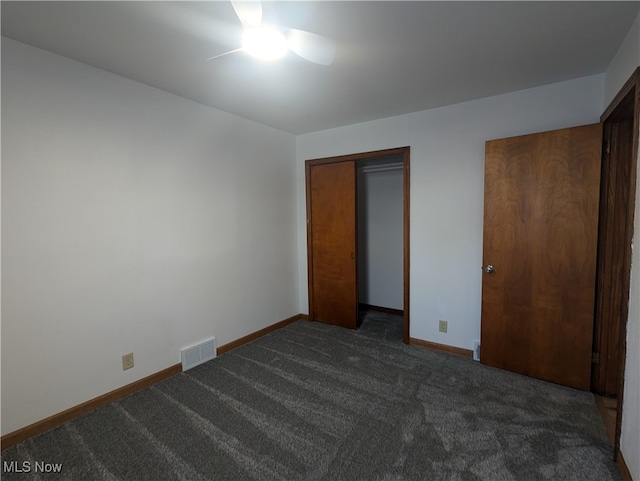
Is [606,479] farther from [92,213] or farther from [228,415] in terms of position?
[92,213]

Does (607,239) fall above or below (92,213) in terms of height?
below

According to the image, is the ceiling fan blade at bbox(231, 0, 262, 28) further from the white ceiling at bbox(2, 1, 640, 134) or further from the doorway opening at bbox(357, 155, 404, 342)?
the doorway opening at bbox(357, 155, 404, 342)

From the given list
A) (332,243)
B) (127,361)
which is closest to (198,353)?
(127,361)

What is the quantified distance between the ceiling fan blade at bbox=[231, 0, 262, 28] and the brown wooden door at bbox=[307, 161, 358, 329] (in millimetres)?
2192

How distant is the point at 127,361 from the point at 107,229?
1034mm

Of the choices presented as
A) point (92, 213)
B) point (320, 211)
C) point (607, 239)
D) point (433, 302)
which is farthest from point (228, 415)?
point (607, 239)

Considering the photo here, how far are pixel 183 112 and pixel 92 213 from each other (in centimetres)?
115

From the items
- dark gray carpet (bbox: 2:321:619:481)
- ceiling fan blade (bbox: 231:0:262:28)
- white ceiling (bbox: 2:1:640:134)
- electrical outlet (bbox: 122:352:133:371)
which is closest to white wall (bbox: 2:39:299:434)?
electrical outlet (bbox: 122:352:133:371)

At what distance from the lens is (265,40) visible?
1.55m

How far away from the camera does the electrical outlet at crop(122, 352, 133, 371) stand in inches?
90.1

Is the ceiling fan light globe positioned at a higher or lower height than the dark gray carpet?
higher

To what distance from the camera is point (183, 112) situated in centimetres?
261

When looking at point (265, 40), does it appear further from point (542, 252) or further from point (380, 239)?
point (380, 239)

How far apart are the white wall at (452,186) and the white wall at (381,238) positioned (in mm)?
1092
